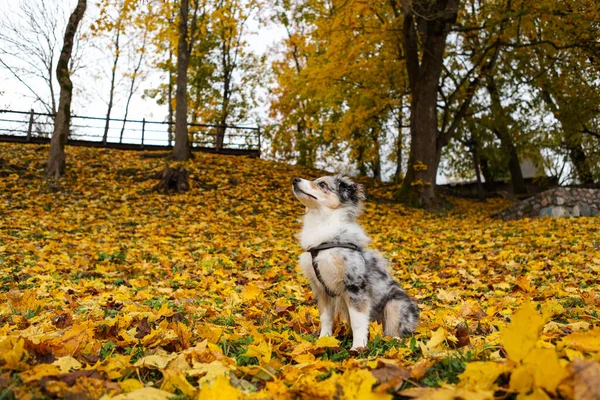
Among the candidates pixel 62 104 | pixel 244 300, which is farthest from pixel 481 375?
pixel 62 104

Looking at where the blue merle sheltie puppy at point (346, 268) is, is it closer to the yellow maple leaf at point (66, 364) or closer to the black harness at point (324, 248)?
the black harness at point (324, 248)

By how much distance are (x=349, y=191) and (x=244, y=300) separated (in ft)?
6.24

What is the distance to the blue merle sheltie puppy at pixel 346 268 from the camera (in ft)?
9.71

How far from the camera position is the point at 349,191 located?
333 cm

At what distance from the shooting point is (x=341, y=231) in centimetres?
317

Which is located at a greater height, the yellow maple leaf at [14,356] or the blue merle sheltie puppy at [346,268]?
the blue merle sheltie puppy at [346,268]

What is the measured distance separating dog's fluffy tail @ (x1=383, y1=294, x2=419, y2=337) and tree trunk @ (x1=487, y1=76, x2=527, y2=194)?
19.1m

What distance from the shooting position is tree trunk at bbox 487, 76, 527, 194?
20.8 metres

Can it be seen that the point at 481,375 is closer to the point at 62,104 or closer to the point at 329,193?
the point at 329,193

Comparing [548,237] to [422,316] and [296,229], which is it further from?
[422,316]

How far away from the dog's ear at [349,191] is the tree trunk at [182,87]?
42.0ft

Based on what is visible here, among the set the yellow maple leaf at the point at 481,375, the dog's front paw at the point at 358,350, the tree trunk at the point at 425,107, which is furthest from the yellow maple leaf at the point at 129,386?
the tree trunk at the point at 425,107

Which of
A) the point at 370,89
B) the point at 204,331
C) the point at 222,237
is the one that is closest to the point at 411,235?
the point at 222,237

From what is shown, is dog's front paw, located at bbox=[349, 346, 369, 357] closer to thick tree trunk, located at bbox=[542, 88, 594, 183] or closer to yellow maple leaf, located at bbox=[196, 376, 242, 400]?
yellow maple leaf, located at bbox=[196, 376, 242, 400]
